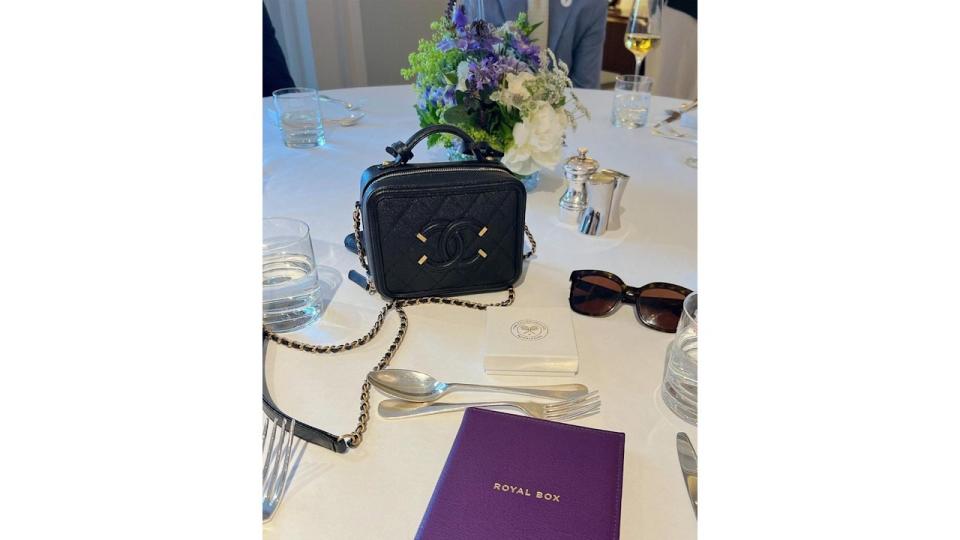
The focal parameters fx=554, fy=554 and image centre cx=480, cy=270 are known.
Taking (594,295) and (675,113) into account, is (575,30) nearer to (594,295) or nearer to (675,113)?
(675,113)

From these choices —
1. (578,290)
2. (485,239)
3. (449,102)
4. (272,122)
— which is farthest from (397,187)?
(272,122)

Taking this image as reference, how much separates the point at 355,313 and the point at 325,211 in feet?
1.15

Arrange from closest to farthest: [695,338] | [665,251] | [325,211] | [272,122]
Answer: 1. [695,338]
2. [665,251]
3. [325,211]
4. [272,122]

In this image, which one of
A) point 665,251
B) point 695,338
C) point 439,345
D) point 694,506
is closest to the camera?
point 694,506

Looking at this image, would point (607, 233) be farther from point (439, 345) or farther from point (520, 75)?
point (439, 345)

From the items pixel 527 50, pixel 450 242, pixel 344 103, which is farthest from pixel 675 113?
pixel 450 242

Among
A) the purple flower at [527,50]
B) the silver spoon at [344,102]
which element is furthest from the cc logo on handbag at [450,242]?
the silver spoon at [344,102]

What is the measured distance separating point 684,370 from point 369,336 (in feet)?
1.20

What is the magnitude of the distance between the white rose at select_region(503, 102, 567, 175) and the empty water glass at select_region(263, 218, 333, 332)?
447 millimetres

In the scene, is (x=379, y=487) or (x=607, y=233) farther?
(x=607, y=233)

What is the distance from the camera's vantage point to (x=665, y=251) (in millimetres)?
903

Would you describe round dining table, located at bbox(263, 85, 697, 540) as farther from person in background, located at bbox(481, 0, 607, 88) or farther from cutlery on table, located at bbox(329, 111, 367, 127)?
person in background, located at bbox(481, 0, 607, 88)

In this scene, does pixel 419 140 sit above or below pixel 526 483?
above

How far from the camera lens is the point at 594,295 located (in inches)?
29.4
